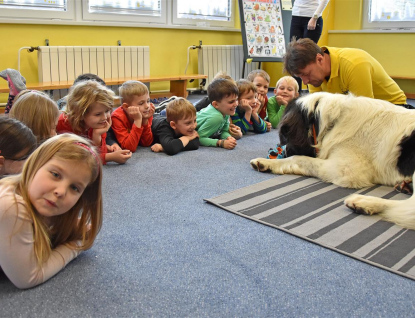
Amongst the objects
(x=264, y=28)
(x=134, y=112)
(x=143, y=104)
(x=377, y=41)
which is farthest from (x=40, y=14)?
(x=377, y=41)

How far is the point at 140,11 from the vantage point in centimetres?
628

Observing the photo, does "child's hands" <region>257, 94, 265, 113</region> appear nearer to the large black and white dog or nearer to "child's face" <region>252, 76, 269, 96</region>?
"child's face" <region>252, 76, 269, 96</region>

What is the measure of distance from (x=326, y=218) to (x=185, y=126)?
1.68 m

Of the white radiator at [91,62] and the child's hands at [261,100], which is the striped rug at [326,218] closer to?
the child's hands at [261,100]

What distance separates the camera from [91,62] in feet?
18.6

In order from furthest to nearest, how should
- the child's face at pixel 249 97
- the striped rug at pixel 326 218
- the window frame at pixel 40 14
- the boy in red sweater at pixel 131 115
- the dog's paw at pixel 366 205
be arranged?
1. the window frame at pixel 40 14
2. the child's face at pixel 249 97
3. the boy in red sweater at pixel 131 115
4. the dog's paw at pixel 366 205
5. the striped rug at pixel 326 218

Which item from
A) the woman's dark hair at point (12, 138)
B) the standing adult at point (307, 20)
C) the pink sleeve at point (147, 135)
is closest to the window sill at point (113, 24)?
the standing adult at point (307, 20)

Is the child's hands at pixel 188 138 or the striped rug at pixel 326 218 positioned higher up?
the child's hands at pixel 188 138

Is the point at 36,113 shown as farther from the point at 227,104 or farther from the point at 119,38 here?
the point at 119,38

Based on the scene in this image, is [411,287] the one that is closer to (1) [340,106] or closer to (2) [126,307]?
(2) [126,307]

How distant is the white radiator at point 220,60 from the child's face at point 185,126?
3.77 meters

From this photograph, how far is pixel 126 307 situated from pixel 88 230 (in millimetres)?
400

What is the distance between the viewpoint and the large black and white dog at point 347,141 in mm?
2467

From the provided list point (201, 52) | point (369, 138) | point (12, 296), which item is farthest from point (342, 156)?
point (201, 52)
